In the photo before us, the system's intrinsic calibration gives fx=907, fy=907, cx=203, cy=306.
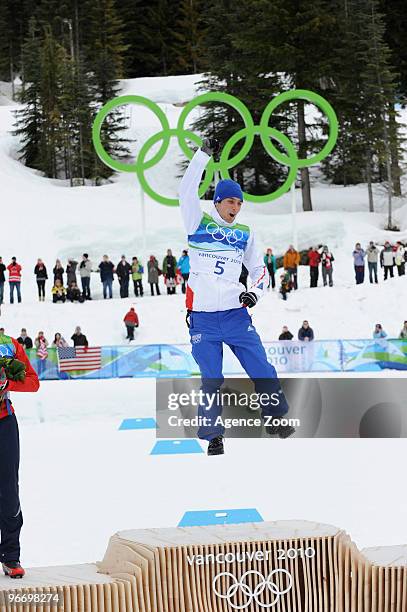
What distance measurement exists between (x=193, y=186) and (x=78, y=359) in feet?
40.1

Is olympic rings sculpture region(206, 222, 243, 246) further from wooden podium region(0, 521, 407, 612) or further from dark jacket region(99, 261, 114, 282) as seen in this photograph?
dark jacket region(99, 261, 114, 282)

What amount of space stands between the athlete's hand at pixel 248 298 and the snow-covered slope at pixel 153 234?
1703 centimetres

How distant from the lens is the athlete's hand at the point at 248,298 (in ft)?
14.6

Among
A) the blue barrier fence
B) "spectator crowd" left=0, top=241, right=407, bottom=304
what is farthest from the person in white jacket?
the blue barrier fence

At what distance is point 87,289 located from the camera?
902 inches

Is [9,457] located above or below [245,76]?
below

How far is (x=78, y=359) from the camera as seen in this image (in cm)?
1644

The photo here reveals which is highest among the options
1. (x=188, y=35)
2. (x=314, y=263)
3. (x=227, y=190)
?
(x=188, y=35)

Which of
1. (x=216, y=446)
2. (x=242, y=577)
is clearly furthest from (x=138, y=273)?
(x=242, y=577)

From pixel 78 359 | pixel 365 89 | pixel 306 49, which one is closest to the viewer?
pixel 78 359

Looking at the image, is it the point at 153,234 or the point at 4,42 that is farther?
the point at 4,42

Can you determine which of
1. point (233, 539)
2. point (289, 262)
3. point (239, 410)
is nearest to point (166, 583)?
point (233, 539)

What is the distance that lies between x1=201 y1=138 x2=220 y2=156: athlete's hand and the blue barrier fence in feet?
35.7

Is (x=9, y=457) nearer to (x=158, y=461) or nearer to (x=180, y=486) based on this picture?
(x=180, y=486)
